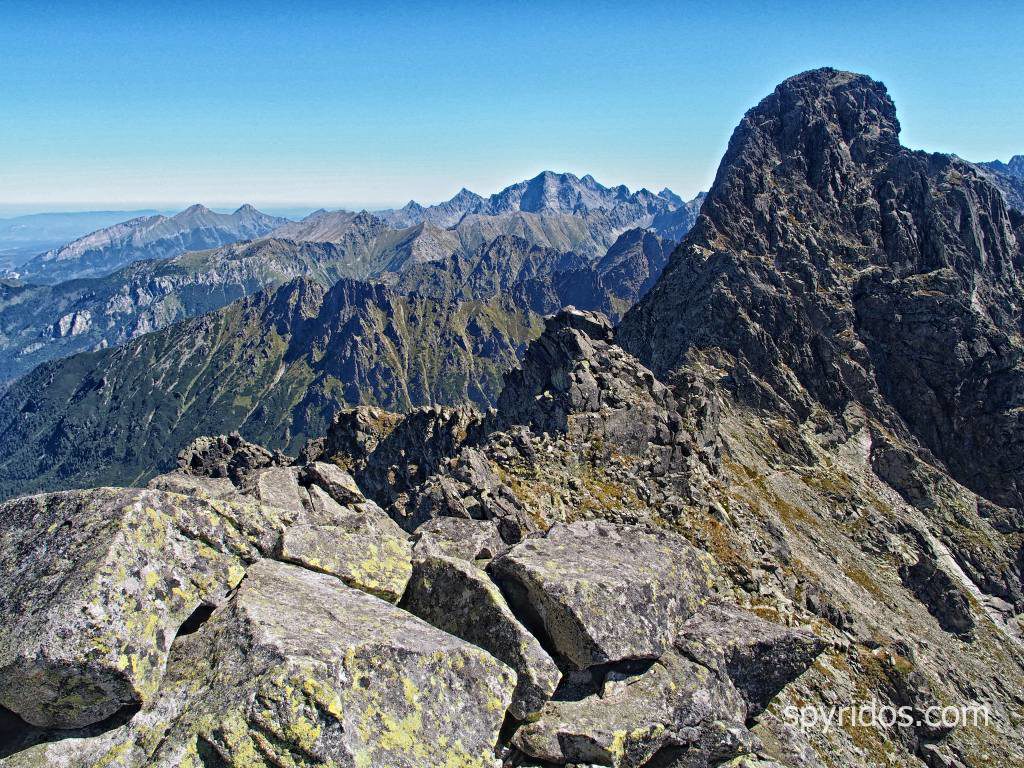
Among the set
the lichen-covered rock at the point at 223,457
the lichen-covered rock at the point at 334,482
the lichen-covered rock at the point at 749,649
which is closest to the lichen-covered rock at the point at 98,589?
the lichen-covered rock at the point at 749,649

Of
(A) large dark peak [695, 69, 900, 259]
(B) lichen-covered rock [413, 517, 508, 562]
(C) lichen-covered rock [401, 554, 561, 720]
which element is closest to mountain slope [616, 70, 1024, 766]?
(A) large dark peak [695, 69, 900, 259]

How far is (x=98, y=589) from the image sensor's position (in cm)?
1095

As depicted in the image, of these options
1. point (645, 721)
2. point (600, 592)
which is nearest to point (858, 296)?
point (600, 592)

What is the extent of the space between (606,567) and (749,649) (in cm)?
504

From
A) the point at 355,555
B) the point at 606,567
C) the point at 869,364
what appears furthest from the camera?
the point at 869,364

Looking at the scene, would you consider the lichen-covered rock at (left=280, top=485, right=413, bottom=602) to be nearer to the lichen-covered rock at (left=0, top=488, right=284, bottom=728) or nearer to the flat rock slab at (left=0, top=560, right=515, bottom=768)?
the flat rock slab at (left=0, top=560, right=515, bottom=768)

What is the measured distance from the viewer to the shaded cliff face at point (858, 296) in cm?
11569

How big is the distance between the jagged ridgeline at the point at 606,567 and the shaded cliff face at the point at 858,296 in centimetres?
77

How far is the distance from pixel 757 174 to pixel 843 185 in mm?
22277

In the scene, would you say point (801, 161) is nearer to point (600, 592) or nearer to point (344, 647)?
point (600, 592)

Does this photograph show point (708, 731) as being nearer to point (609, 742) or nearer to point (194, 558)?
point (609, 742)

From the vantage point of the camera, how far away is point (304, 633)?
11828mm

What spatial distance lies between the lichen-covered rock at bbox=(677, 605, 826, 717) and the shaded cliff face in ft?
330

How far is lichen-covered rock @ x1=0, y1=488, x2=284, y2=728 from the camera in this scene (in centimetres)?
1039
